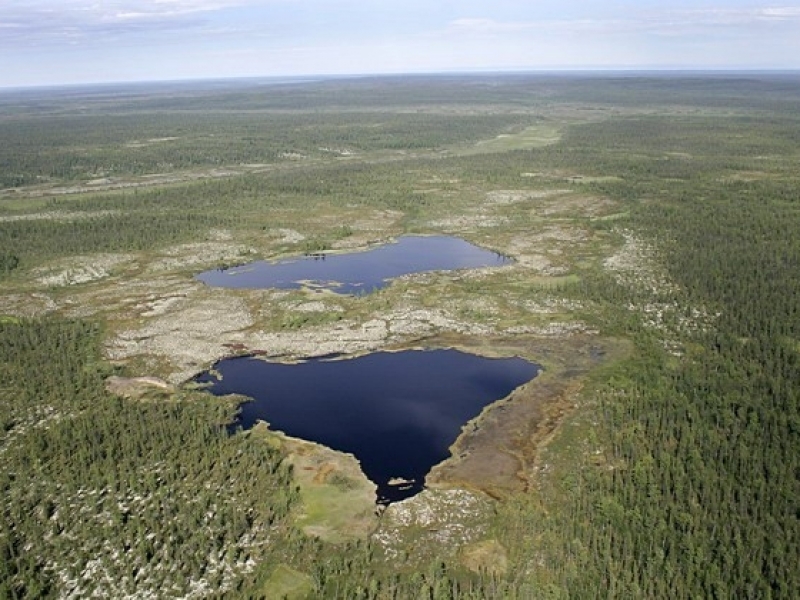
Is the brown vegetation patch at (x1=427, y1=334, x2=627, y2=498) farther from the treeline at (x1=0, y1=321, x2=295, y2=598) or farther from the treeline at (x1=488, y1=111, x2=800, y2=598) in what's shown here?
the treeline at (x1=0, y1=321, x2=295, y2=598)

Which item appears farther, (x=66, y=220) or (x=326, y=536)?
(x=66, y=220)

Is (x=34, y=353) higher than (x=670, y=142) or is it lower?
Answer: lower

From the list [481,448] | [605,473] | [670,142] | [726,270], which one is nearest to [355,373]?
[481,448]

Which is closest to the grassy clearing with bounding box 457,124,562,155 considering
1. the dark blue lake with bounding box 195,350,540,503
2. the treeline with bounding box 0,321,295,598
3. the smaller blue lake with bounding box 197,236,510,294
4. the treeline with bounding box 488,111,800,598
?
the smaller blue lake with bounding box 197,236,510,294

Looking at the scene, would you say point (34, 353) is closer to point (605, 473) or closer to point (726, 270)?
point (605, 473)

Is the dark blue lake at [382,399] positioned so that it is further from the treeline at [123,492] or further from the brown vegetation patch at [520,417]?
the treeline at [123,492]

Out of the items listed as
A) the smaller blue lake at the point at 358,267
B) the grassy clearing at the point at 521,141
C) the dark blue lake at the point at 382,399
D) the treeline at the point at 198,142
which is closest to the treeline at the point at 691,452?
the dark blue lake at the point at 382,399

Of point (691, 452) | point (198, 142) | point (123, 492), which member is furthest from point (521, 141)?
point (123, 492)

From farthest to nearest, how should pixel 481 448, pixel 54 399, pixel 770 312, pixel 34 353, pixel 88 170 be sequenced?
1. pixel 88 170
2. pixel 770 312
3. pixel 34 353
4. pixel 54 399
5. pixel 481 448
